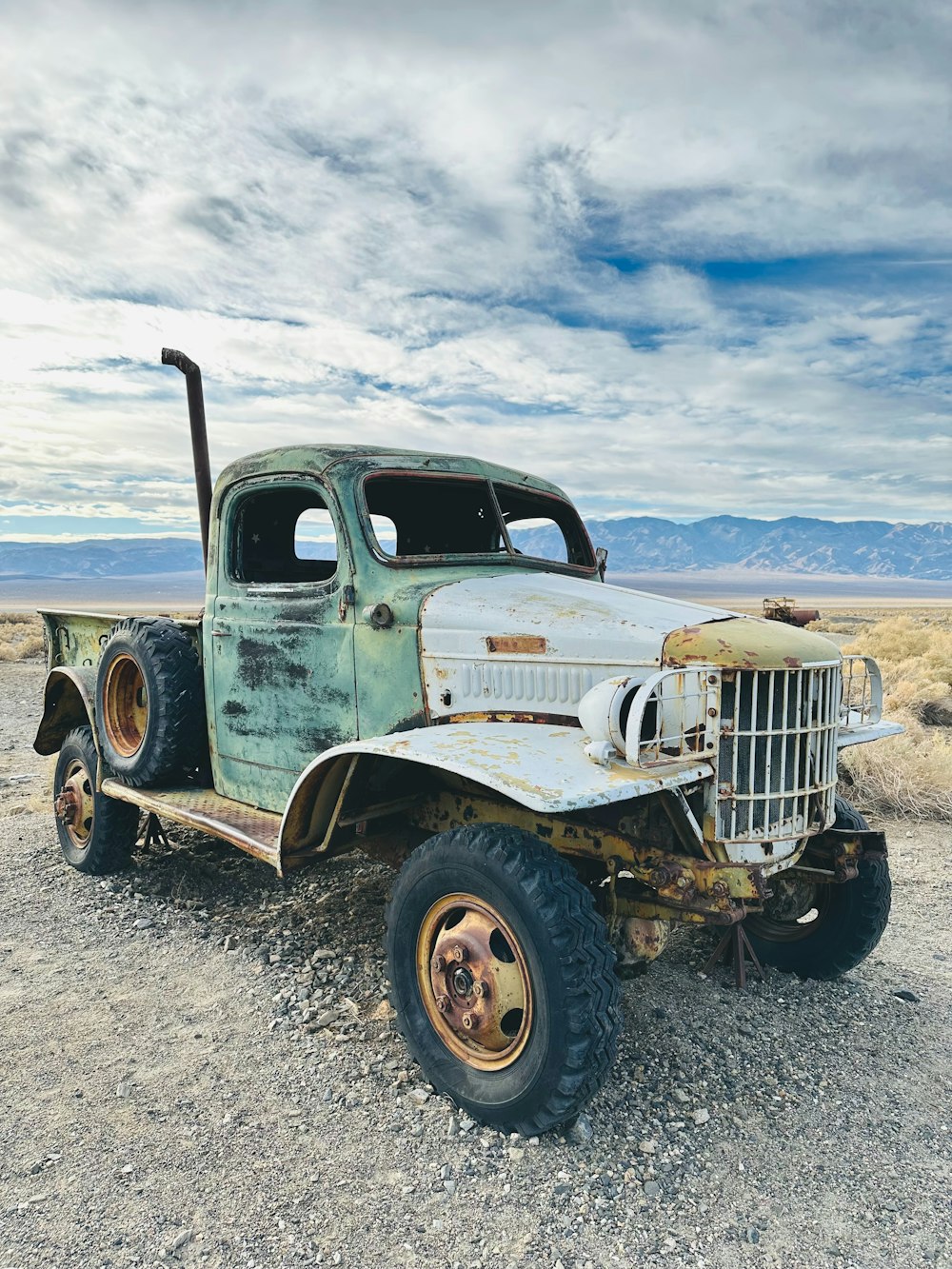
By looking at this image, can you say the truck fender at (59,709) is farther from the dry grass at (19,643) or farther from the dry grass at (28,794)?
the dry grass at (19,643)

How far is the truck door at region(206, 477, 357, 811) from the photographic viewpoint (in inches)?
152

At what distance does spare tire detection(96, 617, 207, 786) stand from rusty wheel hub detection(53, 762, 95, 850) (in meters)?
0.60

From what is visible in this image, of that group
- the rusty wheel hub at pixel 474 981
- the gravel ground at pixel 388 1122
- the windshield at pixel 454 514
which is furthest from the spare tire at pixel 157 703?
the rusty wheel hub at pixel 474 981

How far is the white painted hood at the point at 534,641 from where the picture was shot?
3.16 m

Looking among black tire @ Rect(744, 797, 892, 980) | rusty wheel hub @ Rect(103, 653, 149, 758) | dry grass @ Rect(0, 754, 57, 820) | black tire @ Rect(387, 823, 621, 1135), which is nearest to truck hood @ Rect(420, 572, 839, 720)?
black tire @ Rect(387, 823, 621, 1135)

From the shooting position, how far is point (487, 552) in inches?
167

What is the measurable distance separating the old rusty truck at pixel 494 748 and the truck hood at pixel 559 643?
0.01 m

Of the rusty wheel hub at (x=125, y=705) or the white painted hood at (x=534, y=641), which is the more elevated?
the white painted hood at (x=534, y=641)

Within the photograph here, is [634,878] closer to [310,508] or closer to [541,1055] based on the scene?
[541,1055]

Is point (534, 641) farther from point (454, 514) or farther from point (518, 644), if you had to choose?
point (454, 514)

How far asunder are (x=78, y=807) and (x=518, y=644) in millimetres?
3456

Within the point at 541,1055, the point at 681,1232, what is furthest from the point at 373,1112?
→ the point at 681,1232

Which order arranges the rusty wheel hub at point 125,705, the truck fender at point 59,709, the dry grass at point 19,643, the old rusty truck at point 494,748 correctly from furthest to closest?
the dry grass at point 19,643, the truck fender at point 59,709, the rusty wheel hub at point 125,705, the old rusty truck at point 494,748

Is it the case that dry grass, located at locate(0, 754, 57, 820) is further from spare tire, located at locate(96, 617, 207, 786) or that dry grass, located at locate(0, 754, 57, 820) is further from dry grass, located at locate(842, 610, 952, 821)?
dry grass, located at locate(842, 610, 952, 821)
